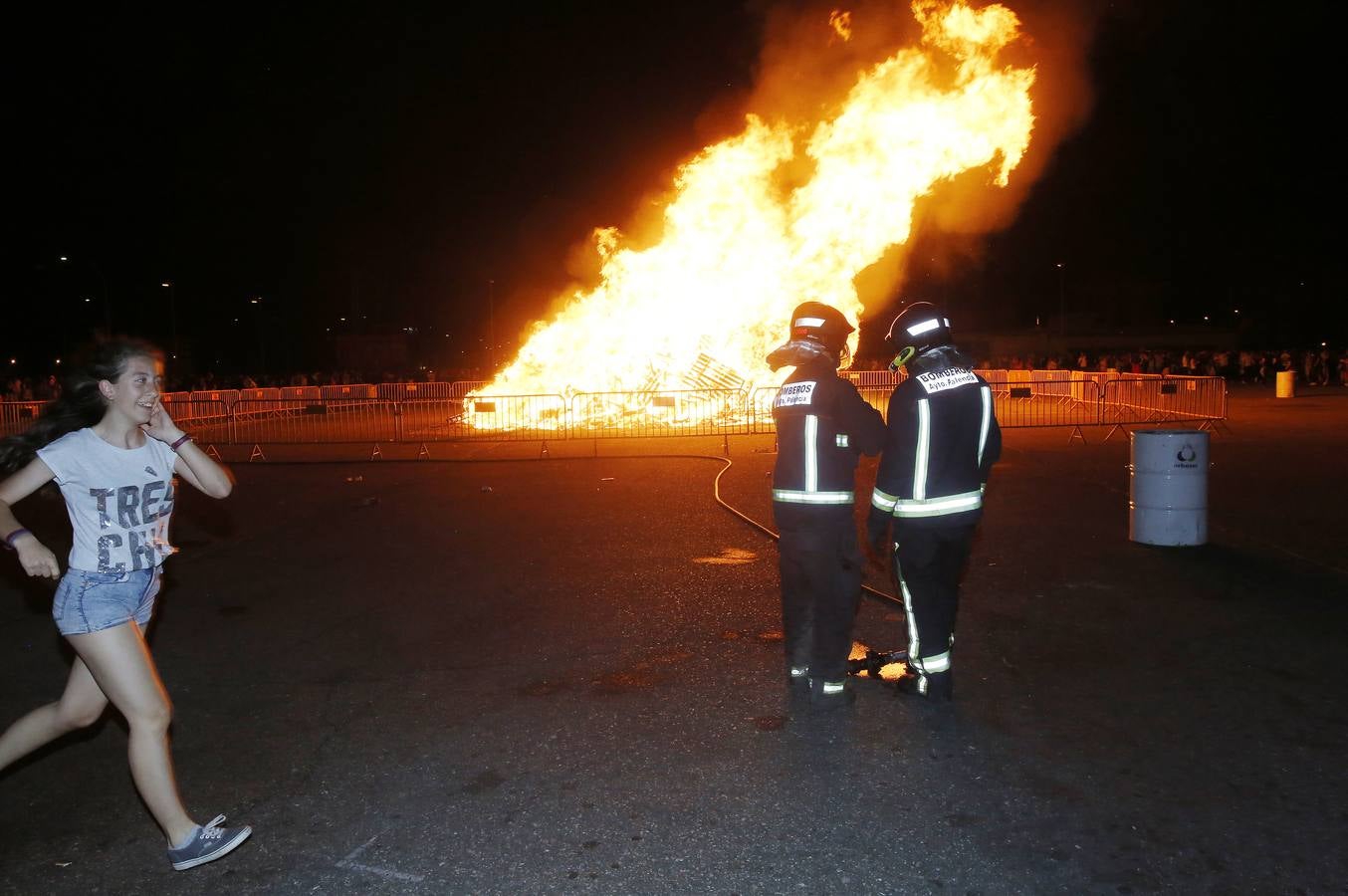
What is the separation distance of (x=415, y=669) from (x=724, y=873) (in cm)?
285

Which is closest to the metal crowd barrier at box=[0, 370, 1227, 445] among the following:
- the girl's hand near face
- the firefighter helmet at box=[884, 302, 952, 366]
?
A: the firefighter helmet at box=[884, 302, 952, 366]

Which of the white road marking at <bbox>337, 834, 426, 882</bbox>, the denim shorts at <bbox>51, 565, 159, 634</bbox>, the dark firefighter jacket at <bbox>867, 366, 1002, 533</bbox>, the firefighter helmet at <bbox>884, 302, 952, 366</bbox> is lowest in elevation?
the white road marking at <bbox>337, 834, 426, 882</bbox>

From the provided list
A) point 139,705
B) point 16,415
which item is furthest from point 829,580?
point 16,415

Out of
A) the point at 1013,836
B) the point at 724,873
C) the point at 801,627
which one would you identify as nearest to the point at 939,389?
the point at 801,627

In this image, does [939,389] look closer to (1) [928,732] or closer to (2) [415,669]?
(1) [928,732]

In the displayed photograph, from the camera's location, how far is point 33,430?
3.60 meters

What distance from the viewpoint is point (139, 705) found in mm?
3389

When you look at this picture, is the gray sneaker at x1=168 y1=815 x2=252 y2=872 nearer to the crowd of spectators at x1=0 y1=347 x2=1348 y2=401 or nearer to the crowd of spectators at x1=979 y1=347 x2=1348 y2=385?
the crowd of spectators at x1=0 y1=347 x2=1348 y2=401

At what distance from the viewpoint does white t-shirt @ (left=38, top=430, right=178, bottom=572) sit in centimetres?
342

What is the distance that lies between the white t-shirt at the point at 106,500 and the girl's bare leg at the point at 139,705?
248 mm

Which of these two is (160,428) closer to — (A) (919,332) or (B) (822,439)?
(B) (822,439)

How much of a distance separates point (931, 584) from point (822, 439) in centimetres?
89

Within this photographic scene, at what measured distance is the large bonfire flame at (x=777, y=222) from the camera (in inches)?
682

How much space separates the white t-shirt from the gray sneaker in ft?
3.22
